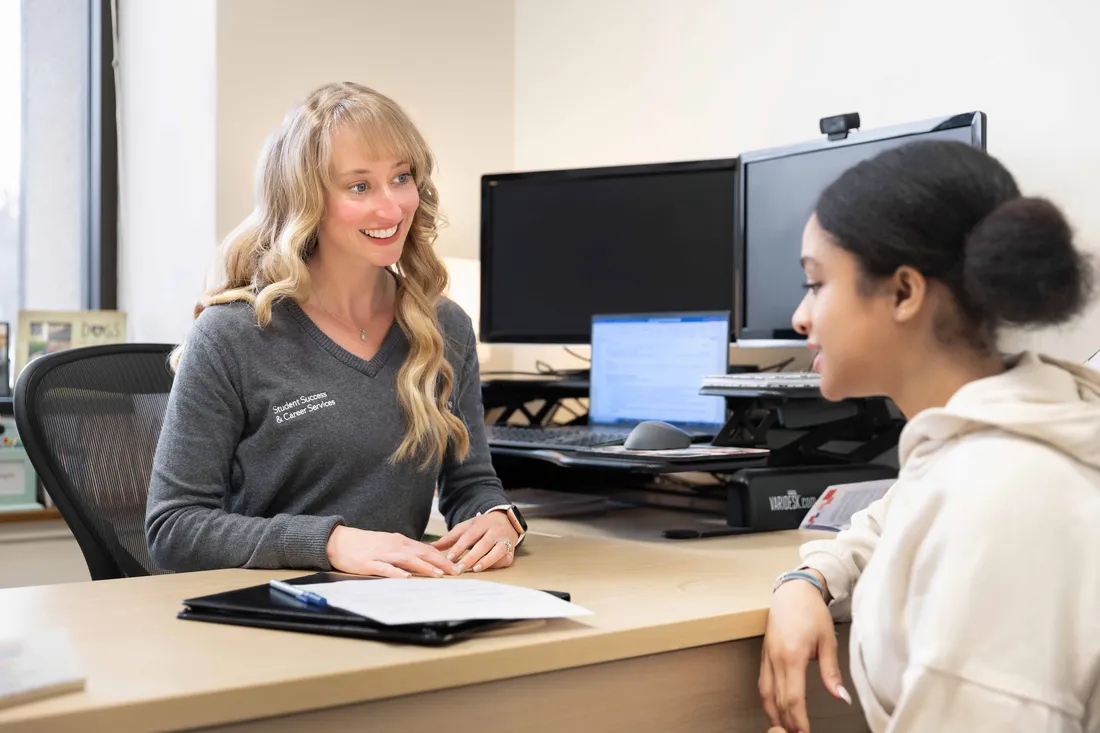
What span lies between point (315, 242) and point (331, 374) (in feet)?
0.70

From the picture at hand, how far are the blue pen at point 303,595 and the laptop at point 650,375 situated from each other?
2.43 feet

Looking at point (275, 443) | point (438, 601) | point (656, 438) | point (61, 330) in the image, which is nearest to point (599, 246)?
point (656, 438)

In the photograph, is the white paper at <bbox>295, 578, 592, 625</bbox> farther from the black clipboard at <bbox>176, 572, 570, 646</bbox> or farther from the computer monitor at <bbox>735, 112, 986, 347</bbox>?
the computer monitor at <bbox>735, 112, 986, 347</bbox>

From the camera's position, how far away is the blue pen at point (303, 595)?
97 cm

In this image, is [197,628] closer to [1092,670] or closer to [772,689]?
[772,689]

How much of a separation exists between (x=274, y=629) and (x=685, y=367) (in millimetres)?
1084

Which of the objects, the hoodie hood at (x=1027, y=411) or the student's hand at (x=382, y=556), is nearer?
the hoodie hood at (x=1027, y=411)

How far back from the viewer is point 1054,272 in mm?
812

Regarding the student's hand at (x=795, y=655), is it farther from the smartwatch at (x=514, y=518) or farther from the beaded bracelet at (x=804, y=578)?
the smartwatch at (x=514, y=518)

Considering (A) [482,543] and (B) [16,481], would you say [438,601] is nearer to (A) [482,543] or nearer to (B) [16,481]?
(A) [482,543]

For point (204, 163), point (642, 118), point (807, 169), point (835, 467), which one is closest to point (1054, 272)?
point (835, 467)

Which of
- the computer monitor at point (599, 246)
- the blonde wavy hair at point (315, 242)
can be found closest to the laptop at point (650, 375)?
the computer monitor at point (599, 246)

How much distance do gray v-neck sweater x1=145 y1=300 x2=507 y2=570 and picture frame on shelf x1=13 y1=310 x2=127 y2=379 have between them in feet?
4.99

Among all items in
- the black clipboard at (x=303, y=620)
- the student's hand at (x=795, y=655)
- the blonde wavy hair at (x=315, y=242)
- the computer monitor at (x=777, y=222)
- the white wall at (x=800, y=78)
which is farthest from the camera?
the computer monitor at (x=777, y=222)
